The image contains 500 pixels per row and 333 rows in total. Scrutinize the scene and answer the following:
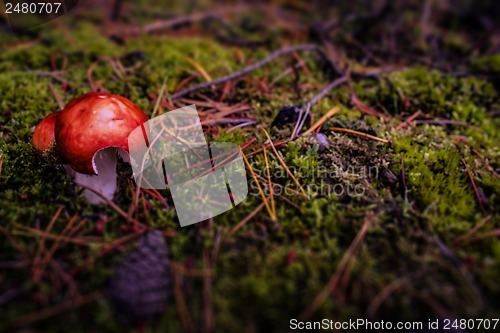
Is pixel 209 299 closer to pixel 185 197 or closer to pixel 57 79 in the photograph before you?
pixel 185 197

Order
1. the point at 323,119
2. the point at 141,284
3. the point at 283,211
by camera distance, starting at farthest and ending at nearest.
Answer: the point at 323,119 < the point at 283,211 < the point at 141,284

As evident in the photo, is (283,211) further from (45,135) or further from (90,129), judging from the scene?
(45,135)

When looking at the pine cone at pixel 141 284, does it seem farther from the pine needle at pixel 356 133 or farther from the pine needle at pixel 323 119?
the pine needle at pixel 356 133

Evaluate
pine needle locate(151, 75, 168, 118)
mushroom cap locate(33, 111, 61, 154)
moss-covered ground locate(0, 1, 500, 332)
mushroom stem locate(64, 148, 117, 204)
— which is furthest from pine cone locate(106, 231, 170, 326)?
pine needle locate(151, 75, 168, 118)

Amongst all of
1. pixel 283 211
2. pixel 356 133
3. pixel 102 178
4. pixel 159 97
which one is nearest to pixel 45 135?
pixel 102 178

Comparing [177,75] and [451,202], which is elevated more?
[177,75]

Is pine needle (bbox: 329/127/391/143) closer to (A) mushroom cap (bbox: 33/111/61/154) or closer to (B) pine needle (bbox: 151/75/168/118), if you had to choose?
(B) pine needle (bbox: 151/75/168/118)

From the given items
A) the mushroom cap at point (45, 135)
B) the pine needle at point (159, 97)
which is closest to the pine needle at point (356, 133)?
the pine needle at point (159, 97)

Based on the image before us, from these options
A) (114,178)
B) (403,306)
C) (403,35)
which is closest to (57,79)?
(114,178)
